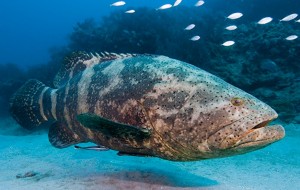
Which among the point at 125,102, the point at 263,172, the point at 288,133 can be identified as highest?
the point at 125,102

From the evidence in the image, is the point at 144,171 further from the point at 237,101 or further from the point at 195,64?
the point at 195,64

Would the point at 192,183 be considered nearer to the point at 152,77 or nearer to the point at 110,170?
the point at 110,170

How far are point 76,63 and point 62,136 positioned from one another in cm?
121

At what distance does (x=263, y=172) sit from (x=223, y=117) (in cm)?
319

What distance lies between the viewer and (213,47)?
443 inches

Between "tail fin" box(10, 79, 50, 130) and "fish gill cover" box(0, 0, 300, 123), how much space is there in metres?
6.83

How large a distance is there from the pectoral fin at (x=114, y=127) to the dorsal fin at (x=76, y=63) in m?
1.43

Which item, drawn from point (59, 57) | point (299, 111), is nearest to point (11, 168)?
point (299, 111)

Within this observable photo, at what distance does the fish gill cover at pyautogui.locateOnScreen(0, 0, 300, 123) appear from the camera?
9594mm

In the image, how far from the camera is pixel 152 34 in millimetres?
12344

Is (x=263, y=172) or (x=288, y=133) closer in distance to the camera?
(x=263, y=172)

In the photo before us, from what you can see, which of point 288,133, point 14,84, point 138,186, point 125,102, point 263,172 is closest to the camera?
point 125,102

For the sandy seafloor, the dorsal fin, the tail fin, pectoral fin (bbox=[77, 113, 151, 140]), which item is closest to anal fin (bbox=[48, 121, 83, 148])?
the tail fin

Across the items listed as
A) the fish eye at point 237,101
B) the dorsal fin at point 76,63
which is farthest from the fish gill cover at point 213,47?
the fish eye at point 237,101
